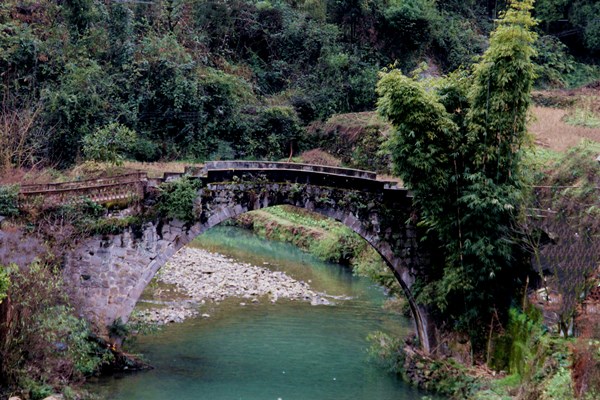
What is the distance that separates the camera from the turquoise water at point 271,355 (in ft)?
58.7

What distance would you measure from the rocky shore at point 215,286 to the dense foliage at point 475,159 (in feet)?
26.7

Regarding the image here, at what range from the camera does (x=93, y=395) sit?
16375 mm

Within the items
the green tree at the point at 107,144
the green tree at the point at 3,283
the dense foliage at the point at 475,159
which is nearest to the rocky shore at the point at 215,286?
the green tree at the point at 107,144

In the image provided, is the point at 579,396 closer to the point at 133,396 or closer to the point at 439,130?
the point at 439,130

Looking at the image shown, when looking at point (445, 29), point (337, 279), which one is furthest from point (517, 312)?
point (445, 29)

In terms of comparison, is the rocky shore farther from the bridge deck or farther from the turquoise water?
the bridge deck

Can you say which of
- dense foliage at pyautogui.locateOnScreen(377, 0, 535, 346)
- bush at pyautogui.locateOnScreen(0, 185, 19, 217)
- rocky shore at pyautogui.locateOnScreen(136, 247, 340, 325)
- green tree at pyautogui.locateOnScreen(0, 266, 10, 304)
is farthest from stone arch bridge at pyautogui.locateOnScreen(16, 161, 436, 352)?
rocky shore at pyautogui.locateOnScreen(136, 247, 340, 325)

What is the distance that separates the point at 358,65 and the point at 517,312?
25302 mm

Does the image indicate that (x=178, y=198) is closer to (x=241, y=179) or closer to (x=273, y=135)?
(x=241, y=179)

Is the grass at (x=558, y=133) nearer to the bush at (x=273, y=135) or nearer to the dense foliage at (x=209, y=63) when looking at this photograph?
the dense foliage at (x=209, y=63)

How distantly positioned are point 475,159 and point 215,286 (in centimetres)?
1230

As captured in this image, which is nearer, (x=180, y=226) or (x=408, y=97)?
(x=408, y=97)

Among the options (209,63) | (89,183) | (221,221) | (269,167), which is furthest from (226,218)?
(209,63)

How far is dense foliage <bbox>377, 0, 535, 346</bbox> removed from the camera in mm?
17688
